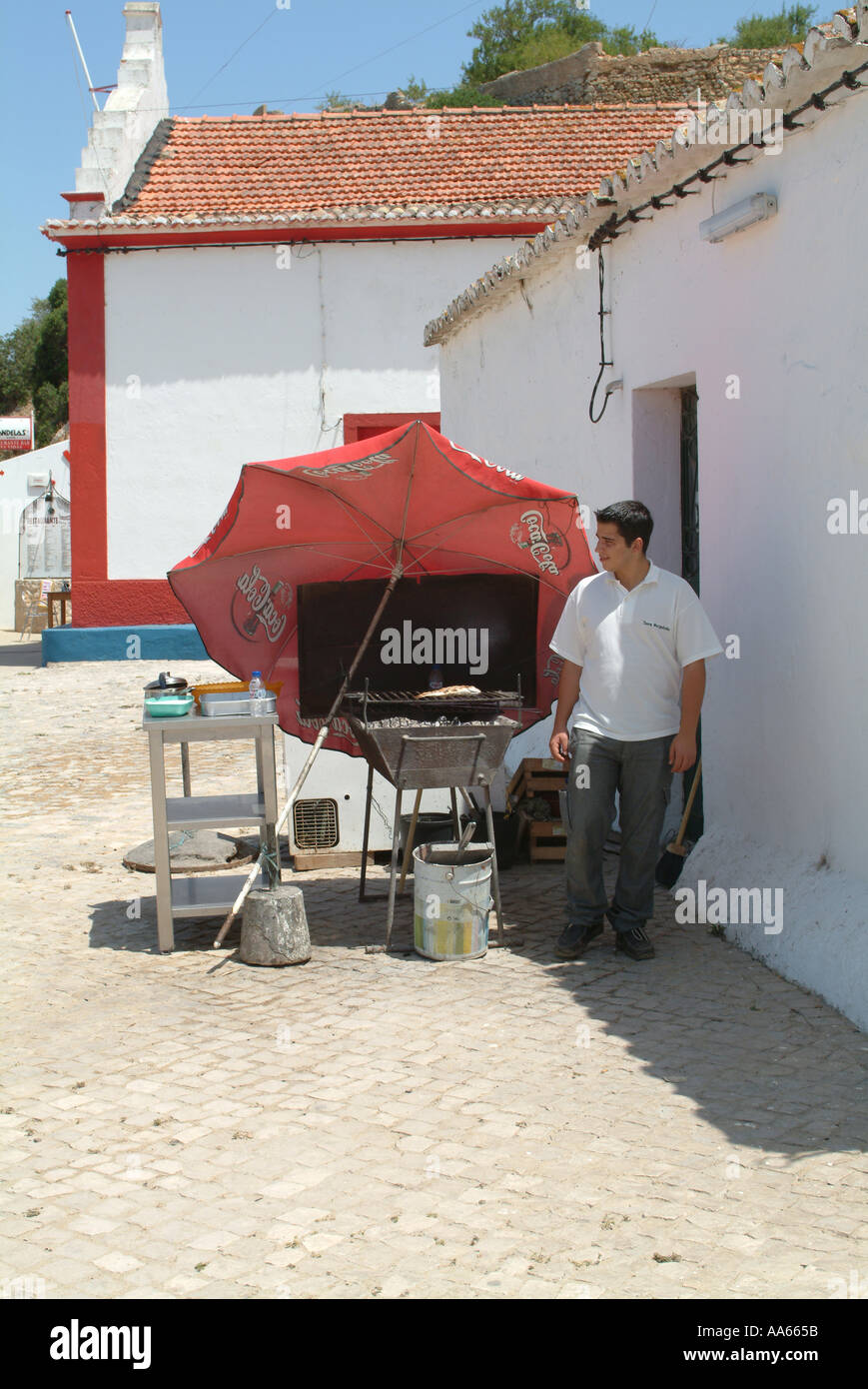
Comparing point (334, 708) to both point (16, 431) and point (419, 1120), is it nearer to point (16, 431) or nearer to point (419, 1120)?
point (419, 1120)

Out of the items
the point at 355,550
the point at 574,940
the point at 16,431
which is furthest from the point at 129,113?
the point at 574,940

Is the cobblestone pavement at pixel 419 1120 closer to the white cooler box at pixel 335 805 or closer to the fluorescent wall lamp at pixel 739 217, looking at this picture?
the white cooler box at pixel 335 805

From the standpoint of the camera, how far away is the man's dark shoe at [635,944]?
5918 millimetres

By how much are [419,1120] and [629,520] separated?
9.08 ft

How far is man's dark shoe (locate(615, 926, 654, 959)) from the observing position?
592 centimetres

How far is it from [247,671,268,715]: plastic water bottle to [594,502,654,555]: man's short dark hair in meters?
1.79

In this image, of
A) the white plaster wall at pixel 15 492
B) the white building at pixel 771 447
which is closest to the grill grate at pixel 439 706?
the white building at pixel 771 447

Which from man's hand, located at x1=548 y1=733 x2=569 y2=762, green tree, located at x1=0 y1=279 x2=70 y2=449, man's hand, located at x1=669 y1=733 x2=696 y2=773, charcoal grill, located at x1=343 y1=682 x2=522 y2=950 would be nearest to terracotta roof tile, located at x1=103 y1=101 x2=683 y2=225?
charcoal grill, located at x1=343 y1=682 x2=522 y2=950

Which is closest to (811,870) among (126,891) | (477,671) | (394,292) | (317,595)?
(477,671)

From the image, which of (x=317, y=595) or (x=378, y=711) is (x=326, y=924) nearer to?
(x=378, y=711)

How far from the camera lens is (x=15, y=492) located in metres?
27.2

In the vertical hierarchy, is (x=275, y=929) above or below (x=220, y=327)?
below

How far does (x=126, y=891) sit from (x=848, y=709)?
4003 mm

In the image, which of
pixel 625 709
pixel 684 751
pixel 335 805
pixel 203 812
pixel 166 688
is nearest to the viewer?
pixel 684 751
